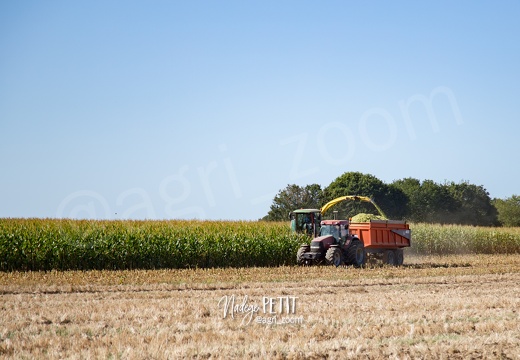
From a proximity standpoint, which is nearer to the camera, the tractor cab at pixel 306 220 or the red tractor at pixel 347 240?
the red tractor at pixel 347 240

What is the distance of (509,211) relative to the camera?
7794 centimetres

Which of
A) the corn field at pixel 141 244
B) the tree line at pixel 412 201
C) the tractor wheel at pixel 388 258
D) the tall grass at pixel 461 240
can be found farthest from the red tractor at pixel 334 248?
the tree line at pixel 412 201

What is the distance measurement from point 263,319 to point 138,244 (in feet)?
49.6

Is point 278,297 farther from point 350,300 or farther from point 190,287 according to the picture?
point 190,287

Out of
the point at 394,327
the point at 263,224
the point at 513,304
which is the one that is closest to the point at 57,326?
the point at 394,327

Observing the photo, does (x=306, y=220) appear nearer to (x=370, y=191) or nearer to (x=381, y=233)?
(x=381, y=233)

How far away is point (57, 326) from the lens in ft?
34.4

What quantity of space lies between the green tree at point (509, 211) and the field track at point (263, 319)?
6147 cm

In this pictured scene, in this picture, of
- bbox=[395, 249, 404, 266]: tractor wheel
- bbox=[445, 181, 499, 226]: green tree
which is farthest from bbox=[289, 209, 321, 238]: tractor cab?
bbox=[445, 181, 499, 226]: green tree

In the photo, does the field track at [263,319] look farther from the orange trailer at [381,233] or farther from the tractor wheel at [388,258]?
the tractor wheel at [388,258]

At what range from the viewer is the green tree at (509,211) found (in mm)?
76375

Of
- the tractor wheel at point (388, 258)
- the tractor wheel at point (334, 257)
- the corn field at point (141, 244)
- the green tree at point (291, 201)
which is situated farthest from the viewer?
the green tree at point (291, 201)

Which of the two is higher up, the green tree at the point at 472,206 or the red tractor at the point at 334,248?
the green tree at the point at 472,206

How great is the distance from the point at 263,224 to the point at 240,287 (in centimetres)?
1222
